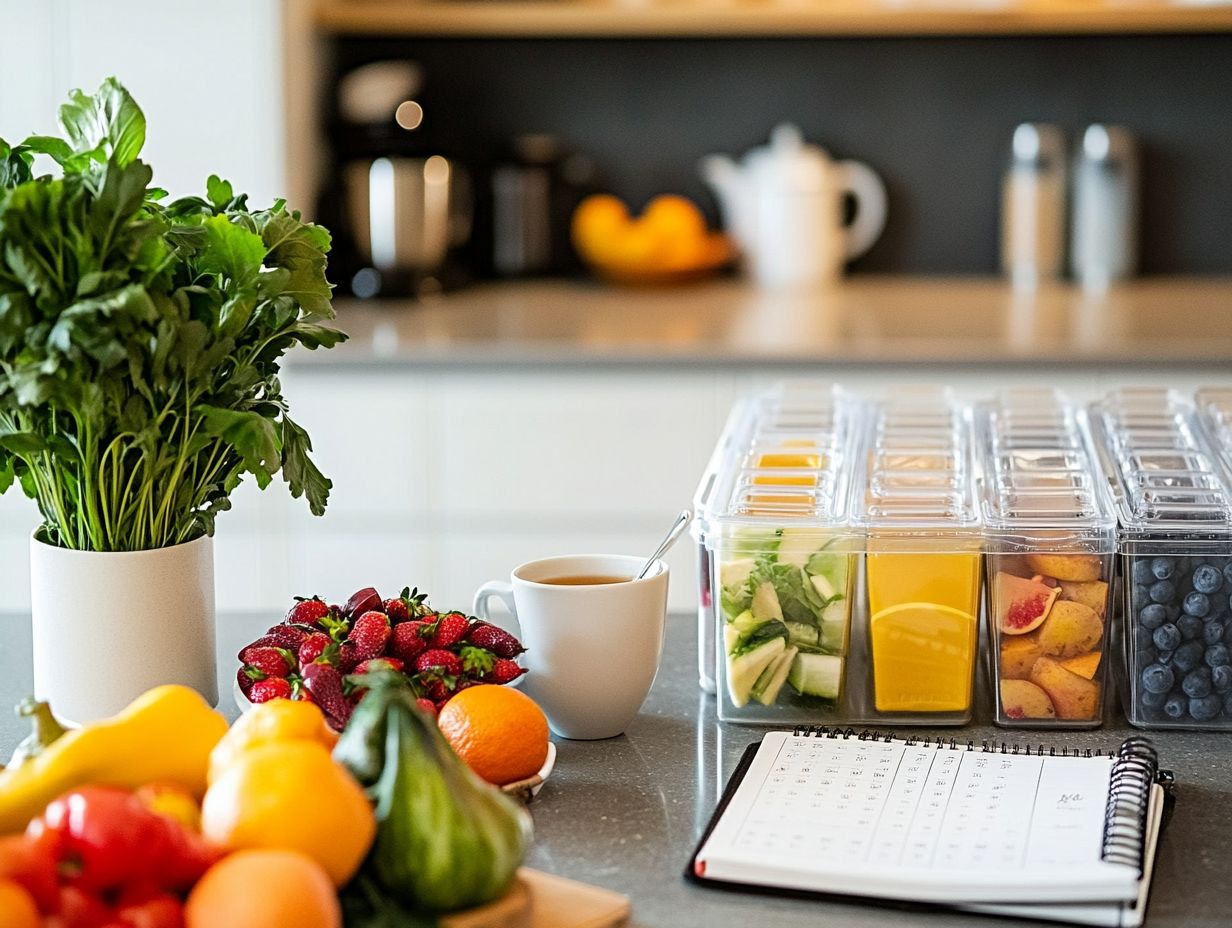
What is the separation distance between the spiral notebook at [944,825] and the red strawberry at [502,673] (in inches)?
6.5

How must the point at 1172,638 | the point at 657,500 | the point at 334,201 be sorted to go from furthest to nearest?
the point at 334,201, the point at 657,500, the point at 1172,638

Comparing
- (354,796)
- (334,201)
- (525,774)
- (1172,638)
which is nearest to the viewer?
(354,796)

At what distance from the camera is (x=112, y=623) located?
1.07 metres

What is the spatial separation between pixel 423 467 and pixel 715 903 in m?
1.81

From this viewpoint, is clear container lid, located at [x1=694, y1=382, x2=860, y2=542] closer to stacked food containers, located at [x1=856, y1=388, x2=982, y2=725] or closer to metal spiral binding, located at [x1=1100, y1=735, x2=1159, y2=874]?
stacked food containers, located at [x1=856, y1=388, x2=982, y2=725]

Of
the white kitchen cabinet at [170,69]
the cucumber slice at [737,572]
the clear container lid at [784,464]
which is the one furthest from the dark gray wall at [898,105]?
the cucumber slice at [737,572]

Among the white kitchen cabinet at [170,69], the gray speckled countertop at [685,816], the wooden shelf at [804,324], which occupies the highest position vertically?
the white kitchen cabinet at [170,69]

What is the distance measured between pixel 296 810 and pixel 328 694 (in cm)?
25

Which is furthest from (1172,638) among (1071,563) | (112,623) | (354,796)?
(112,623)

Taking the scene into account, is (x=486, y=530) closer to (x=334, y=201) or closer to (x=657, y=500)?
(x=657, y=500)

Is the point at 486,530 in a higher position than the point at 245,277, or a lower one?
lower

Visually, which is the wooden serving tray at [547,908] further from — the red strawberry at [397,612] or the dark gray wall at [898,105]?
the dark gray wall at [898,105]

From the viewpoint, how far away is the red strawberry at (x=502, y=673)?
1076mm

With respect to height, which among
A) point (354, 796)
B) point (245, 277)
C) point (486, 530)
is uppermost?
point (245, 277)
